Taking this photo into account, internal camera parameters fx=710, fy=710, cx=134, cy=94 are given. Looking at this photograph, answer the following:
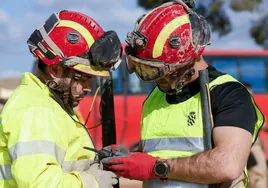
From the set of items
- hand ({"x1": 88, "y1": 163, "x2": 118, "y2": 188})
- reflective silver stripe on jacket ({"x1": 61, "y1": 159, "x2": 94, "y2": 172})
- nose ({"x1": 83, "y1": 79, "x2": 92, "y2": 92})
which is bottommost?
hand ({"x1": 88, "y1": 163, "x2": 118, "y2": 188})

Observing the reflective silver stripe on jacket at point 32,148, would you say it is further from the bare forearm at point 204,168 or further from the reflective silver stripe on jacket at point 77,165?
the bare forearm at point 204,168

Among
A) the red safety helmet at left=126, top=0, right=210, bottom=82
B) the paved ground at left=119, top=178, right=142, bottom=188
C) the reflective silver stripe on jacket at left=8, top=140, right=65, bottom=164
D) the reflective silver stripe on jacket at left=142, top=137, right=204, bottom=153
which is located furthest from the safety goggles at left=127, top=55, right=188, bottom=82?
the paved ground at left=119, top=178, right=142, bottom=188

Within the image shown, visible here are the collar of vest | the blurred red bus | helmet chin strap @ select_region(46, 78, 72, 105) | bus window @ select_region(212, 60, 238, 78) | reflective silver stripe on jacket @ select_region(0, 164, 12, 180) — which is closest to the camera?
reflective silver stripe on jacket @ select_region(0, 164, 12, 180)

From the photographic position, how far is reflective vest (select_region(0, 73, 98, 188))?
373 centimetres

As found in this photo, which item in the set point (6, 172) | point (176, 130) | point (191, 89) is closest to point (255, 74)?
point (191, 89)

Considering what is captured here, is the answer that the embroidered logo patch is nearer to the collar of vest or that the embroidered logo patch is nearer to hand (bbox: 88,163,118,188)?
the collar of vest

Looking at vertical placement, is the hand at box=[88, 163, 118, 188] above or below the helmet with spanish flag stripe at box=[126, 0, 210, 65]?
below

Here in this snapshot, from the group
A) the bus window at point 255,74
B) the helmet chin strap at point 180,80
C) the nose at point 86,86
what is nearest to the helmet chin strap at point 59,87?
the nose at point 86,86

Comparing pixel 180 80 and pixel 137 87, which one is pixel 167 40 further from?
pixel 137 87

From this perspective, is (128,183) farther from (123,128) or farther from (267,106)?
(267,106)

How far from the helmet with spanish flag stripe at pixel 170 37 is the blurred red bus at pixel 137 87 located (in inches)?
307

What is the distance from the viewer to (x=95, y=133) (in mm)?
12477

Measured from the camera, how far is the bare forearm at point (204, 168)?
13.0ft

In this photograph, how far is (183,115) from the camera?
14.1 feet
